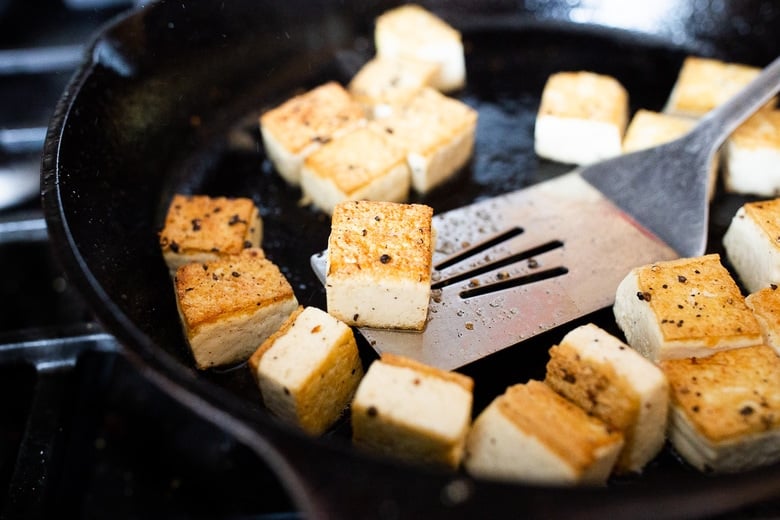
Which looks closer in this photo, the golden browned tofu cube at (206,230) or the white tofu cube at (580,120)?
the golden browned tofu cube at (206,230)

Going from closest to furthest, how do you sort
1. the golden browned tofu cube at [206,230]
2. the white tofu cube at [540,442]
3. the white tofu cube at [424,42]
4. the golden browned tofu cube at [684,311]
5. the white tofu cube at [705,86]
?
1. the white tofu cube at [540,442]
2. the golden browned tofu cube at [684,311]
3. the golden browned tofu cube at [206,230]
4. the white tofu cube at [705,86]
5. the white tofu cube at [424,42]

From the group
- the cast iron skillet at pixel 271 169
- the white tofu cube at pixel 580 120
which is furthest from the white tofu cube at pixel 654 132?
the cast iron skillet at pixel 271 169

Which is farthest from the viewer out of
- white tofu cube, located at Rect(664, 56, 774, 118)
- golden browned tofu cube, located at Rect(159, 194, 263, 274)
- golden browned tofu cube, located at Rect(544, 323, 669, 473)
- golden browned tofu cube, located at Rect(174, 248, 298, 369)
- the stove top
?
white tofu cube, located at Rect(664, 56, 774, 118)

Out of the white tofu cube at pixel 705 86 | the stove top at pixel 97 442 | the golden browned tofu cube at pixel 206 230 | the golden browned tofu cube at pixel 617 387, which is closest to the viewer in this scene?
the golden browned tofu cube at pixel 617 387

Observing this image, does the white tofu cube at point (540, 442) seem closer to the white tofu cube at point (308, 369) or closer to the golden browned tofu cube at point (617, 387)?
the golden browned tofu cube at point (617, 387)

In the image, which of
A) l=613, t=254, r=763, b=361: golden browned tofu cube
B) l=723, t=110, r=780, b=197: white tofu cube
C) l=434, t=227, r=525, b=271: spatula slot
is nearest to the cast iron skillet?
l=723, t=110, r=780, b=197: white tofu cube

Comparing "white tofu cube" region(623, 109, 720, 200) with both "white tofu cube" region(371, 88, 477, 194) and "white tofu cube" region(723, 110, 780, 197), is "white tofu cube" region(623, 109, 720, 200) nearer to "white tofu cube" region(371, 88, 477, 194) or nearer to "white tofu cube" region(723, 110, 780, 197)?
"white tofu cube" region(723, 110, 780, 197)

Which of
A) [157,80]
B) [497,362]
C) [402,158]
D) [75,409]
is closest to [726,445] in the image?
[497,362]
